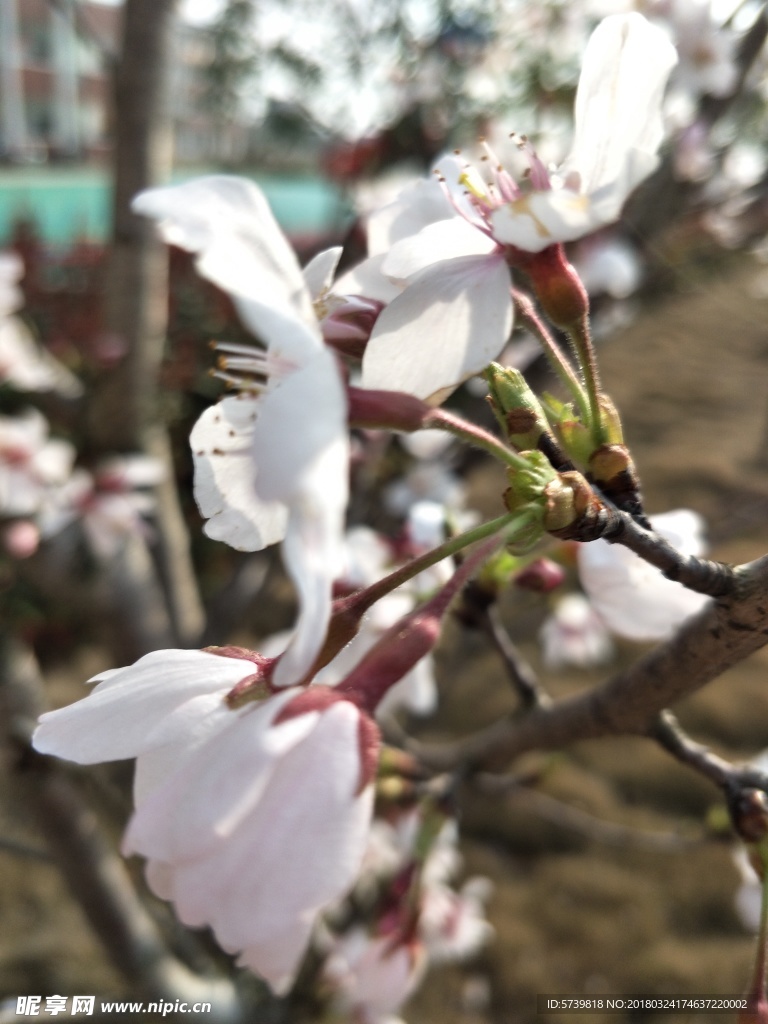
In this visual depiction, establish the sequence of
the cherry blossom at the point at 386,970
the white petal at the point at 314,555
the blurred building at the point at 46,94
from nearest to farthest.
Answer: the white petal at the point at 314,555 → the cherry blossom at the point at 386,970 → the blurred building at the point at 46,94

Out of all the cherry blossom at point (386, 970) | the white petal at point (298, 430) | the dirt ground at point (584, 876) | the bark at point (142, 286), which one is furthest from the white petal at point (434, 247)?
the bark at point (142, 286)

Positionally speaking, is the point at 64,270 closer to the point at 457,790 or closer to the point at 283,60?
the point at 283,60

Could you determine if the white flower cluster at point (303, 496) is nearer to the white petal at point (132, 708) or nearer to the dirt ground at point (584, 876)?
the white petal at point (132, 708)

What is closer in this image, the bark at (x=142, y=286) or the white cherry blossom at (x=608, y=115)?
the white cherry blossom at (x=608, y=115)

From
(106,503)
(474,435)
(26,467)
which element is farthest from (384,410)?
(26,467)

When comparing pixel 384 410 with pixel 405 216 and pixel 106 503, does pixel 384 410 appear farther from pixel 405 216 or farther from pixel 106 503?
pixel 106 503

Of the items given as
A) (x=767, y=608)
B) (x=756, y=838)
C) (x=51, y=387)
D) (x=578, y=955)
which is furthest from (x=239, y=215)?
(x=578, y=955)

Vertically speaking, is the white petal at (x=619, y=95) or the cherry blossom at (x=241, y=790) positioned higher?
the white petal at (x=619, y=95)
